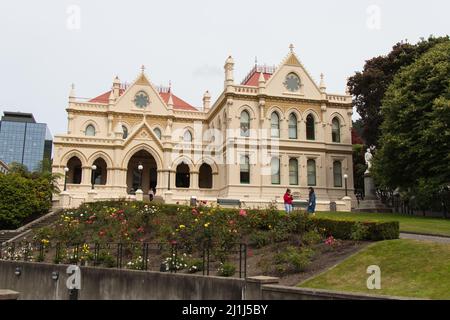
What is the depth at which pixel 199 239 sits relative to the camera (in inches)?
722

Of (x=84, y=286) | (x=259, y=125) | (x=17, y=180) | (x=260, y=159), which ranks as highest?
(x=259, y=125)

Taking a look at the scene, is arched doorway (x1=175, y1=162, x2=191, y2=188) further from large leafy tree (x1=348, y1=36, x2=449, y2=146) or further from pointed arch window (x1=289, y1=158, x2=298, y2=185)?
large leafy tree (x1=348, y1=36, x2=449, y2=146)

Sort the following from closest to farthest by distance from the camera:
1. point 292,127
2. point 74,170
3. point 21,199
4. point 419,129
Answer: point 419,129
point 21,199
point 292,127
point 74,170

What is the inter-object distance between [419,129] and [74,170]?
3170cm

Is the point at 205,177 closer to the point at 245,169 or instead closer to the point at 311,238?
the point at 245,169

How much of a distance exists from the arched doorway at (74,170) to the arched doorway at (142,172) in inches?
191

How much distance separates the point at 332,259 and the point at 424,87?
22.0 metres

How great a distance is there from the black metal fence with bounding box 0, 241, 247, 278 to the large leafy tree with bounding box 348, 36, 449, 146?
28.1 meters

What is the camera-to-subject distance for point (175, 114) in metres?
50.0

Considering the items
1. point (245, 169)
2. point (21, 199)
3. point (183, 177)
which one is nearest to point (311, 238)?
point (21, 199)

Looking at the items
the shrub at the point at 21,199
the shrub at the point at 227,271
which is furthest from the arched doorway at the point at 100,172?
the shrub at the point at 227,271

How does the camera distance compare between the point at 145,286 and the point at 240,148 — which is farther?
the point at 240,148

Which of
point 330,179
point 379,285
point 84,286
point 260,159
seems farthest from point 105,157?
point 379,285

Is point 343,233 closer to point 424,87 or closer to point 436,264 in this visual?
point 436,264
